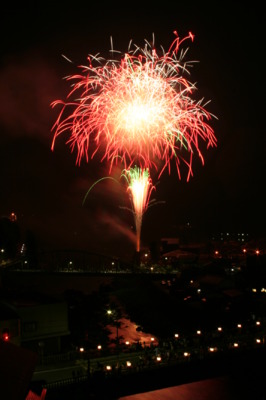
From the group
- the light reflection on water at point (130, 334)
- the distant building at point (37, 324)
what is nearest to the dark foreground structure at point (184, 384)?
the distant building at point (37, 324)

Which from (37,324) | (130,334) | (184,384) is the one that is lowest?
(184,384)

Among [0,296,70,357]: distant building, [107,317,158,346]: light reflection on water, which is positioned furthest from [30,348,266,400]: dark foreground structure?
[107,317,158,346]: light reflection on water

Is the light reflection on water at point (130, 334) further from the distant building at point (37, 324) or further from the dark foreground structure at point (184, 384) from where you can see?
the dark foreground structure at point (184, 384)

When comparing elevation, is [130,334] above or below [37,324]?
below

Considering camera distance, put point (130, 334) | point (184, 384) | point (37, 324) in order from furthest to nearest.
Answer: point (130, 334) < point (37, 324) < point (184, 384)

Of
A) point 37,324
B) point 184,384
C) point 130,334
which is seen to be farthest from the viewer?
point 130,334

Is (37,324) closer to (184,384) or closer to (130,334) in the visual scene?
(184,384)

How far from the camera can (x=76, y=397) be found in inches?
228

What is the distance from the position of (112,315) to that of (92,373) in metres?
3.41

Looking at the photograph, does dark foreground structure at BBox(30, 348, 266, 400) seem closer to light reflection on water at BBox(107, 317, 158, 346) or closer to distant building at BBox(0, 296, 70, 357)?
distant building at BBox(0, 296, 70, 357)

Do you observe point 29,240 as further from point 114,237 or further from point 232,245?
point 232,245

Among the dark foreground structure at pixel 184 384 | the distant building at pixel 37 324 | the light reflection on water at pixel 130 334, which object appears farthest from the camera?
the light reflection on water at pixel 130 334

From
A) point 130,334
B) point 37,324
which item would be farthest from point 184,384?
point 130,334

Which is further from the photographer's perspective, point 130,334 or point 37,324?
point 130,334
